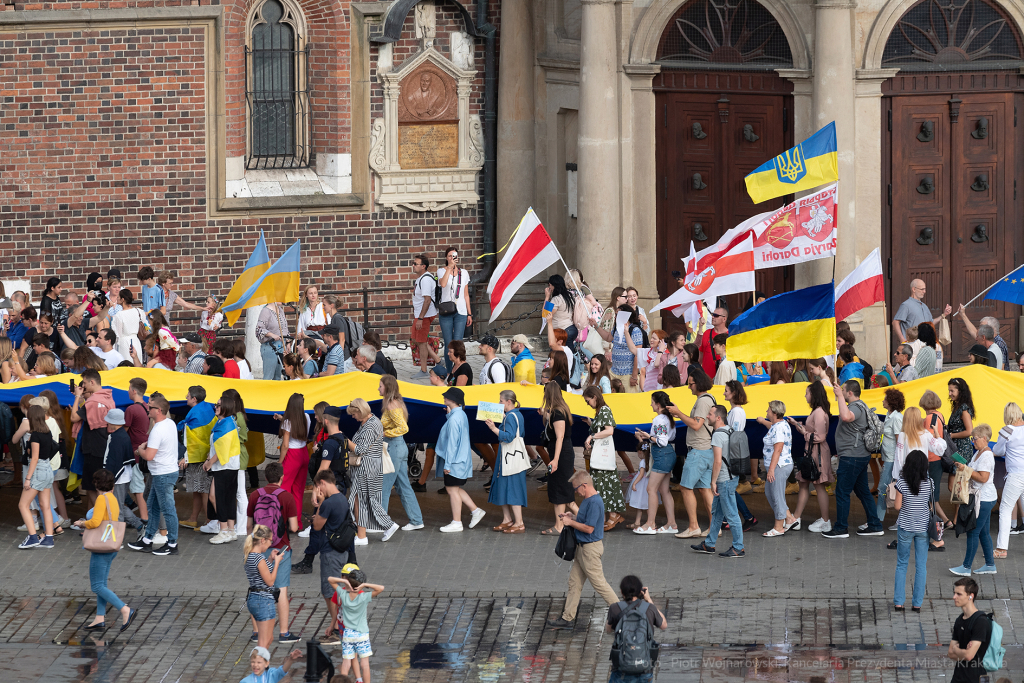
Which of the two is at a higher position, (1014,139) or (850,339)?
(1014,139)

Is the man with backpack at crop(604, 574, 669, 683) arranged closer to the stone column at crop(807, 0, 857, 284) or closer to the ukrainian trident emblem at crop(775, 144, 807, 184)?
the ukrainian trident emblem at crop(775, 144, 807, 184)

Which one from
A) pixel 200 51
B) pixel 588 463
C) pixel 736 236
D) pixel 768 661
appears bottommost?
pixel 768 661

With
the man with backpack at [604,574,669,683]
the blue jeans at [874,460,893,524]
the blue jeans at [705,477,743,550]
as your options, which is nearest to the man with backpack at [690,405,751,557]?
the blue jeans at [705,477,743,550]

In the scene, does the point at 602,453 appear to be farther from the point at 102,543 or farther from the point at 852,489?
the point at 102,543

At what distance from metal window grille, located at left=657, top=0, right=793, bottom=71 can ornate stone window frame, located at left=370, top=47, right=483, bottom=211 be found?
10.7 ft

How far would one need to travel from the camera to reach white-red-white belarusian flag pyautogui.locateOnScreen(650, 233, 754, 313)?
690 inches

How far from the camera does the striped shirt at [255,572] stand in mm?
12492

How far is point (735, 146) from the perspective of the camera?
23.8 meters

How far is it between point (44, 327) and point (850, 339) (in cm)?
947

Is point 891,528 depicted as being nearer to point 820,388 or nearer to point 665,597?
point 820,388

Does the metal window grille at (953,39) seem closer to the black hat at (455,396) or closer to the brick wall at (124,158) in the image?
the brick wall at (124,158)

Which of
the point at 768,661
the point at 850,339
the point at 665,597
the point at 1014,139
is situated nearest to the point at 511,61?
the point at 1014,139

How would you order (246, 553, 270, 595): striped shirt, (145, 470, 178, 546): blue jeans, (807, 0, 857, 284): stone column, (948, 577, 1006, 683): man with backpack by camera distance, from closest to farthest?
1. (948, 577, 1006, 683): man with backpack
2. (246, 553, 270, 595): striped shirt
3. (145, 470, 178, 546): blue jeans
4. (807, 0, 857, 284): stone column

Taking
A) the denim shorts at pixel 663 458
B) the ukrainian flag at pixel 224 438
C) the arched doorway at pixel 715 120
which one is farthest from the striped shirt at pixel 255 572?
the arched doorway at pixel 715 120
